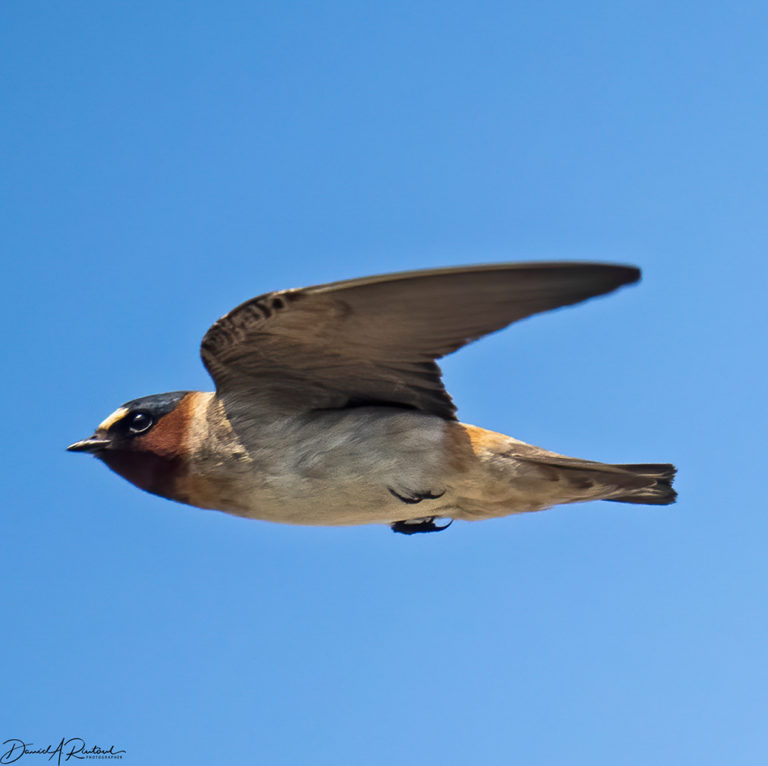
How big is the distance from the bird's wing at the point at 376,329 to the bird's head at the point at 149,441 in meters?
0.36

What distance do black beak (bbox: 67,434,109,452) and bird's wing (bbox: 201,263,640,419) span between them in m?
0.87

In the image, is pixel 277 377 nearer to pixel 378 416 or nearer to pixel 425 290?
pixel 378 416

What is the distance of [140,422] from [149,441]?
7.1 inches

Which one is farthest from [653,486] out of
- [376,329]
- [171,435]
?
[171,435]

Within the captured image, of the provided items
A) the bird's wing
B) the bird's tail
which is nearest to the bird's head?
the bird's wing

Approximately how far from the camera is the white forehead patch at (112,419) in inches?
254

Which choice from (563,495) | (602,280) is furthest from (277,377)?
(602,280)

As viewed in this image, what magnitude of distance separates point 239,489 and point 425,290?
1.92 m

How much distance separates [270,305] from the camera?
Answer: 537 centimetres

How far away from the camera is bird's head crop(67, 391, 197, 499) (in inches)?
245

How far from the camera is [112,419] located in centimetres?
647

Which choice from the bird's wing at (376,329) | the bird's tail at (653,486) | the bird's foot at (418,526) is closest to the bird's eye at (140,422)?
the bird's wing at (376,329)

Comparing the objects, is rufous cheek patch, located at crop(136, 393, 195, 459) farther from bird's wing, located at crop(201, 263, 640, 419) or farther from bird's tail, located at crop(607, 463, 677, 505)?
bird's tail, located at crop(607, 463, 677, 505)

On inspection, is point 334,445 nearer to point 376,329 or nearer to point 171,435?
point 376,329
